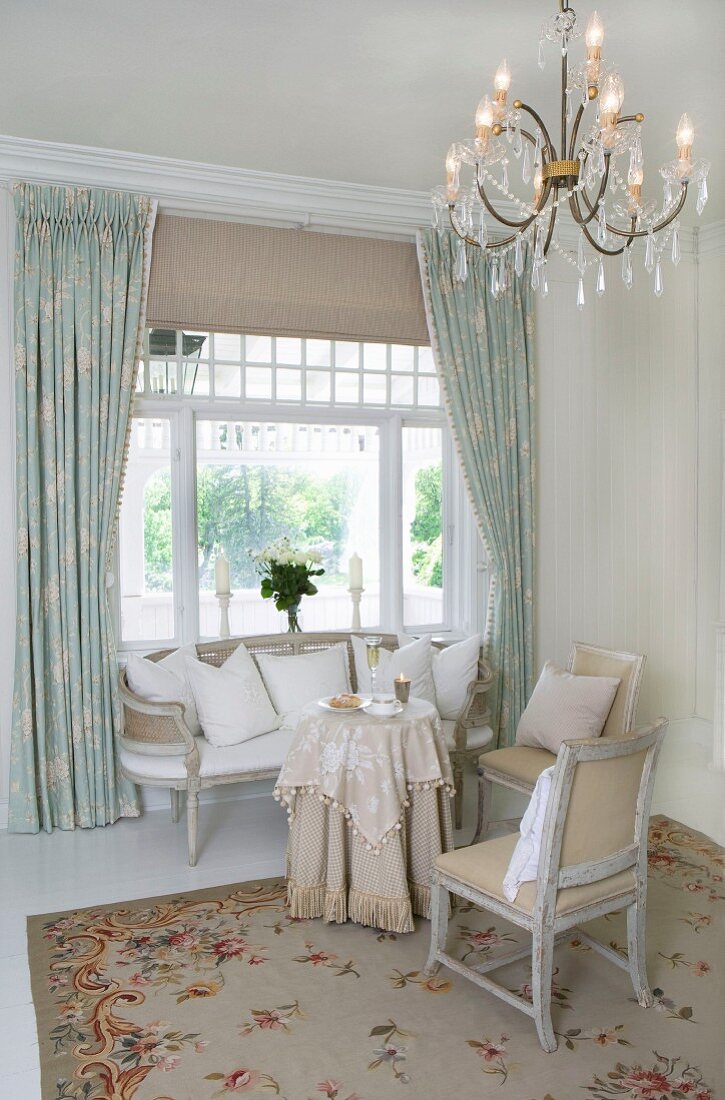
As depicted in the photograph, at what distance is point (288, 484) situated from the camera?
513cm

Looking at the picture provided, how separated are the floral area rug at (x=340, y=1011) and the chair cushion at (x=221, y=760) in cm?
63

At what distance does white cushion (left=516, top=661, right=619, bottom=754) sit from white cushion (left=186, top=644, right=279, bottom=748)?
129 cm

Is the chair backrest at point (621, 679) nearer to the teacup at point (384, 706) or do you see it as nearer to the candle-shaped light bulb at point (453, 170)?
the teacup at point (384, 706)

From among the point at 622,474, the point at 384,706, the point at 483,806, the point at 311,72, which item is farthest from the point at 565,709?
the point at 311,72

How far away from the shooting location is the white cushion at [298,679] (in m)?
4.46

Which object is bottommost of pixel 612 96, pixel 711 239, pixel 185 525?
pixel 185 525

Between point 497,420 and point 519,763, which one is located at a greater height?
point 497,420

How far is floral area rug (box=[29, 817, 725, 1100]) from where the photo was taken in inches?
96.7

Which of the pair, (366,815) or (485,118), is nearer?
(485,118)

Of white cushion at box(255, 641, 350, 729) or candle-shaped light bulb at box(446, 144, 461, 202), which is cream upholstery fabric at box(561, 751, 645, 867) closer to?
candle-shaped light bulb at box(446, 144, 461, 202)

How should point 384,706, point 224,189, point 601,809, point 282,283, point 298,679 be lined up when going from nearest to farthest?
point 601,809
point 384,706
point 298,679
point 224,189
point 282,283

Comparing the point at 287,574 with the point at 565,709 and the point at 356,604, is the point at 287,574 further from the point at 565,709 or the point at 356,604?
the point at 565,709

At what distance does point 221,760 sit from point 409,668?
3.68 feet

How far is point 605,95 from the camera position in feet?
8.59
